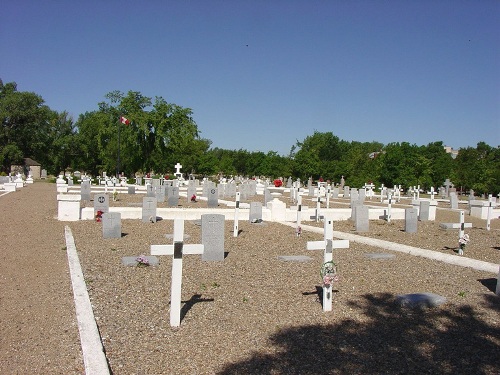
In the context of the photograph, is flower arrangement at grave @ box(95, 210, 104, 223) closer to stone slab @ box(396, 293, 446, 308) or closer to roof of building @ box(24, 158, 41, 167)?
stone slab @ box(396, 293, 446, 308)

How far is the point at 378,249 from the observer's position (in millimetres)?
11086

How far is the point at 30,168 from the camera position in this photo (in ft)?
250

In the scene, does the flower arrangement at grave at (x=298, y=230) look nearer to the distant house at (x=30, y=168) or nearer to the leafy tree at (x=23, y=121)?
the leafy tree at (x=23, y=121)

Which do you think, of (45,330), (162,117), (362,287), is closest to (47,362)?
(45,330)

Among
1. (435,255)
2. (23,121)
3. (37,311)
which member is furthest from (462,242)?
(23,121)

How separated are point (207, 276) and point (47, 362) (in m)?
3.83

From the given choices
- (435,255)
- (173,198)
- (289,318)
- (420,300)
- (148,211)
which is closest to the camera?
(289,318)

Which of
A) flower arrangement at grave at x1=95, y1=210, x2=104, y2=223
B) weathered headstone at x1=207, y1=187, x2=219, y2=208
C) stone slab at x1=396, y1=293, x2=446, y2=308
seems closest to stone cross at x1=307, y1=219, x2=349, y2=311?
stone slab at x1=396, y1=293, x2=446, y2=308

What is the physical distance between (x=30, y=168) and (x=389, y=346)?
264 feet

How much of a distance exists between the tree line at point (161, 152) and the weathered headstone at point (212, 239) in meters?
38.7

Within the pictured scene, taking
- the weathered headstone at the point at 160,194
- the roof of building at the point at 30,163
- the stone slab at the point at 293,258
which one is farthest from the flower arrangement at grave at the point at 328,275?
the roof of building at the point at 30,163

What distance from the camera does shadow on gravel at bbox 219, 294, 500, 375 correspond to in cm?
423

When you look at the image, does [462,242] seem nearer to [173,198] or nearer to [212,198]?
[212,198]

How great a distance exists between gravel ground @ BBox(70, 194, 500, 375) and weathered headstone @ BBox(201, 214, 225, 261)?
27 cm
